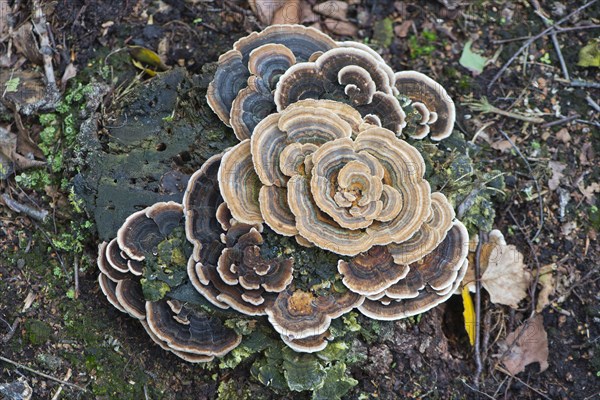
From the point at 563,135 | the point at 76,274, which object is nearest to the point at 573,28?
the point at 563,135

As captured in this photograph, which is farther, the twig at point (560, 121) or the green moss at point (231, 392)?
the twig at point (560, 121)

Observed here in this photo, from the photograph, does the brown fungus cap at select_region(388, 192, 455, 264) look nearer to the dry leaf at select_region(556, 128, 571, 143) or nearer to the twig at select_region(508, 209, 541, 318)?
the twig at select_region(508, 209, 541, 318)


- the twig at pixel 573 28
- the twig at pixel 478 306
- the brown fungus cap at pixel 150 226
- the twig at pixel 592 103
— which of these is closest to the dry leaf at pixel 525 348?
the twig at pixel 478 306

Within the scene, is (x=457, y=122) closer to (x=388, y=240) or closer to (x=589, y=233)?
(x=589, y=233)

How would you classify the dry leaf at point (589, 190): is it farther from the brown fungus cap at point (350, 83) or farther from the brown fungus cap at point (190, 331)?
the brown fungus cap at point (190, 331)

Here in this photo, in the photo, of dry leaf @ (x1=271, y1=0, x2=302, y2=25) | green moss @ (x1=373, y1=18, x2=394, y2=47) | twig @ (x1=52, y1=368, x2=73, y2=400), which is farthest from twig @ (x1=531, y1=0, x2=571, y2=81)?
twig @ (x1=52, y1=368, x2=73, y2=400)

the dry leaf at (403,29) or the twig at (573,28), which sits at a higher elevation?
the twig at (573,28)
